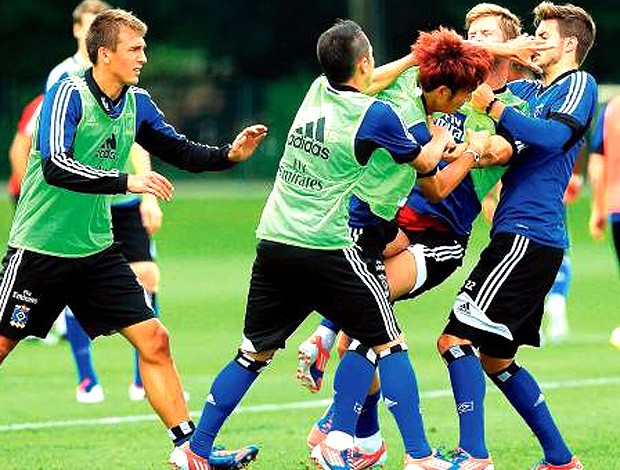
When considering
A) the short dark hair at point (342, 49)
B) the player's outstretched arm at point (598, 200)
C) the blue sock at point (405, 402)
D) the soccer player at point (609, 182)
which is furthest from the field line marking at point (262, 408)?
the short dark hair at point (342, 49)

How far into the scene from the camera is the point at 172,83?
48.5m

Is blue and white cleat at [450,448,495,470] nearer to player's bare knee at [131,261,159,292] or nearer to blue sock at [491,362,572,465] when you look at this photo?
blue sock at [491,362,572,465]

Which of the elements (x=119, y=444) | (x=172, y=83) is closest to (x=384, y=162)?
(x=119, y=444)

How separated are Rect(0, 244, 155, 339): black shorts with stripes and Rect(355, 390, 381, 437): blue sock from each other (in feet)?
4.20

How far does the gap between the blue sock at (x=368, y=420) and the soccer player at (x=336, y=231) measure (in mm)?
814

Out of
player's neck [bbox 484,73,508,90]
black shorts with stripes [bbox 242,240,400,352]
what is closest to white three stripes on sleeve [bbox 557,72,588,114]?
player's neck [bbox 484,73,508,90]

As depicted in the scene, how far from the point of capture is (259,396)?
1323 cm

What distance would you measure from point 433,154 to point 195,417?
359cm

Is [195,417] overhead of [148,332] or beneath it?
beneath

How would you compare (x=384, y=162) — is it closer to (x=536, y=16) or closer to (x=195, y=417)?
(x=536, y=16)

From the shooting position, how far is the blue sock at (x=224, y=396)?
9352mm

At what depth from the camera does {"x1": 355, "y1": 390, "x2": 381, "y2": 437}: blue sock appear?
33.2 ft

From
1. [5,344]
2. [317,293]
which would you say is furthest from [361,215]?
[5,344]

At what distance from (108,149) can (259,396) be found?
4.04m
